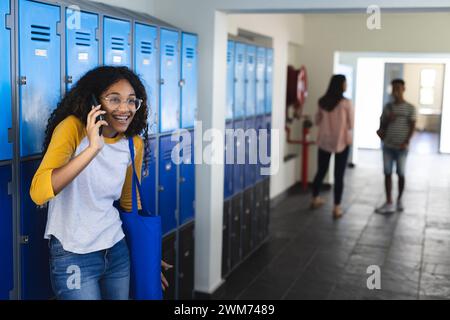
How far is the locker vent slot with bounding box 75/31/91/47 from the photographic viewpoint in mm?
2604

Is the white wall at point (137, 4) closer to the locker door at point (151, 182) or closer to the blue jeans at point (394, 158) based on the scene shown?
the locker door at point (151, 182)

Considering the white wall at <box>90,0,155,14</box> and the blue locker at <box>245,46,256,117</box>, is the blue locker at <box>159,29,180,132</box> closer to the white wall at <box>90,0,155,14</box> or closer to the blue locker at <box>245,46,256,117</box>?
the white wall at <box>90,0,155,14</box>

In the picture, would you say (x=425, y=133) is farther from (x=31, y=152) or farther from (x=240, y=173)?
(x=31, y=152)

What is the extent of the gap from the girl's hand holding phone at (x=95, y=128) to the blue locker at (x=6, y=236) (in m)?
0.47

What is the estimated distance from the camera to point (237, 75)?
448 centimetres

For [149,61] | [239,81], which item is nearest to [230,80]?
[239,81]

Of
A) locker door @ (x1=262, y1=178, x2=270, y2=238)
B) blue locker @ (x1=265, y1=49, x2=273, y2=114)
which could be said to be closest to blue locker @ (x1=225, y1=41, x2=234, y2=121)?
blue locker @ (x1=265, y1=49, x2=273, y2=114)

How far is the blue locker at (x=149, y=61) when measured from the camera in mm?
3123

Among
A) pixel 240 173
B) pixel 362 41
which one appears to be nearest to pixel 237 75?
pixel 240 173

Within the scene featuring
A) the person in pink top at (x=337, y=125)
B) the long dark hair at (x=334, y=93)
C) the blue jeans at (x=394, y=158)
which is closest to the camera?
the long dark hair at (x=334, y=93)

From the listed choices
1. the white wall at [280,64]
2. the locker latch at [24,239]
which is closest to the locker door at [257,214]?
the white wall at [280,64]

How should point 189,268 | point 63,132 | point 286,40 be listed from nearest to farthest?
point 63,132 → point 189,268 → point 286,40

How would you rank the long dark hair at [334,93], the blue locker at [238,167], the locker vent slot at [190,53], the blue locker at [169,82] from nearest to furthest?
1. the blue locker at [169,82]
2. the locker vent slot at [190,53]
3. the blue locker at [238,167]
4. the long dark hair at [334,93]

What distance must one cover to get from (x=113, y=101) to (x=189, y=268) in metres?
2.01
